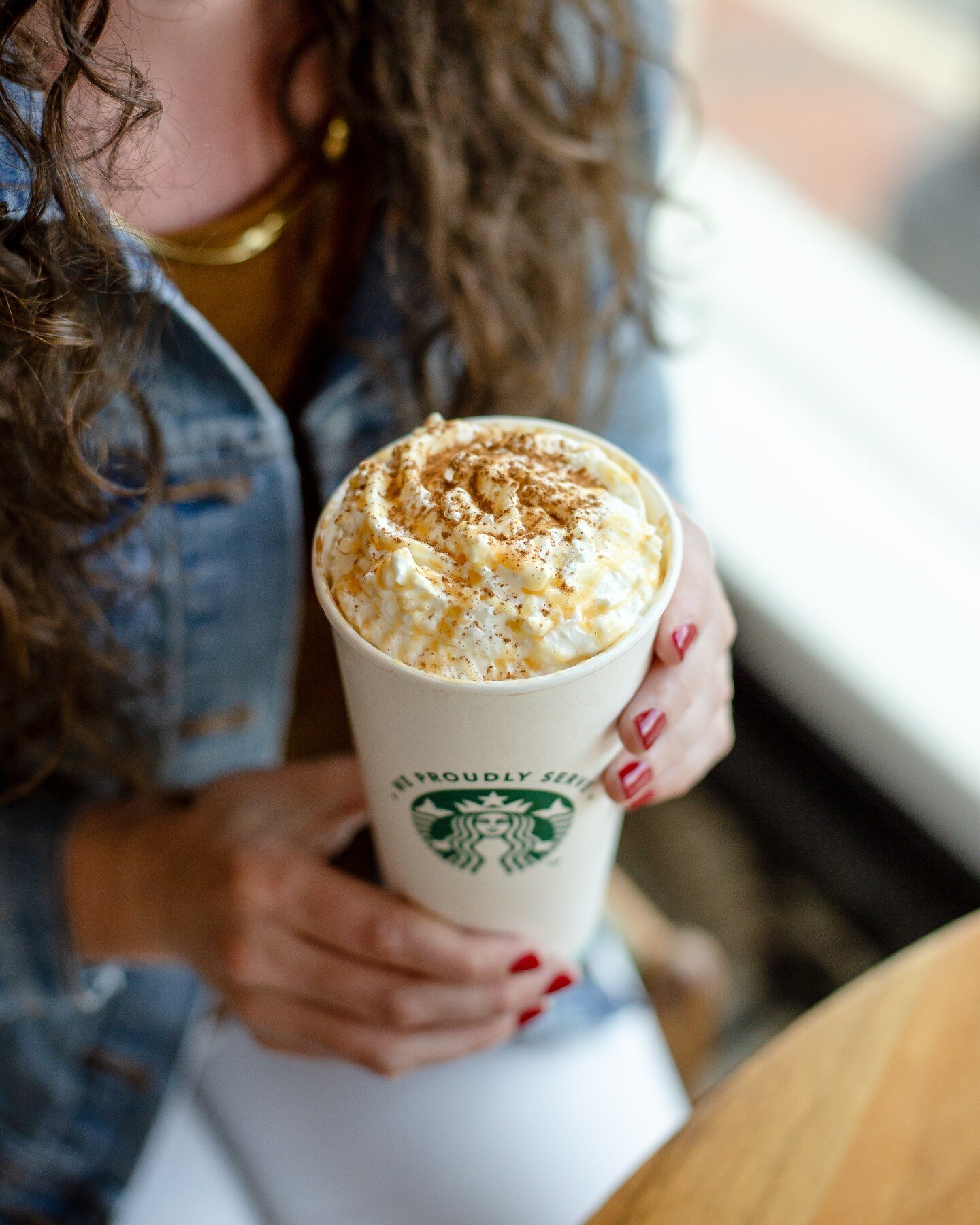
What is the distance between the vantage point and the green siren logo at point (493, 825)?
60 cm

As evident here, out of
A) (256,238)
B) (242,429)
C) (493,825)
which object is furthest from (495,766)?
(256,238)

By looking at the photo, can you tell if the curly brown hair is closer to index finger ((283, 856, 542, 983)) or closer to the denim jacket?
the denim jacket

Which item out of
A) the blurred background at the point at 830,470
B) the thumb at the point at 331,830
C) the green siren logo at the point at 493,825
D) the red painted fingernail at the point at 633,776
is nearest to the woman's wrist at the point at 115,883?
the thumb at the point at 331,830

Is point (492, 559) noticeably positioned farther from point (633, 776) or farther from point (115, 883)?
point (115, 883)

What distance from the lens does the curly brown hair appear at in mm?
586

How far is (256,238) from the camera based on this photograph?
0.85 metres

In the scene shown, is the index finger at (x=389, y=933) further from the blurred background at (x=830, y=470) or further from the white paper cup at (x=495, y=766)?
the blurred background at (x=830, y=470)

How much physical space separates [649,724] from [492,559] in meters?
0.15

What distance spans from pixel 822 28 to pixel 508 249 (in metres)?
1.30

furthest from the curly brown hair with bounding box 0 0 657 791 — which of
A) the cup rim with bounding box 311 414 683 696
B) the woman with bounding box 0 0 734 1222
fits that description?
the cup rim with bounding box 311 414 683 696

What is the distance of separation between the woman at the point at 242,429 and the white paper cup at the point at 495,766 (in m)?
0.03

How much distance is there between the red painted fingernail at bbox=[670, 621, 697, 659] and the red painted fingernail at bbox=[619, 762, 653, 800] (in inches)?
3.2

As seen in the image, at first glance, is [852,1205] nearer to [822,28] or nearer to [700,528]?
[700,528]

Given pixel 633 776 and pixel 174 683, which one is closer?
pixel 633 776
